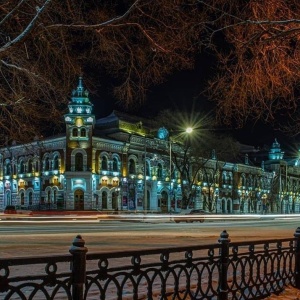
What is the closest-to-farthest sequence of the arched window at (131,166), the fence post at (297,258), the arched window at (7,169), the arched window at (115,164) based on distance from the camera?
the fence post at (297,258) → the arched window at (115,164) → the arched window at (131,166) → the arched window at (7,169)

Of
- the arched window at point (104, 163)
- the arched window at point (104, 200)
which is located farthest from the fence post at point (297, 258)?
the arched window at point (104, 163)

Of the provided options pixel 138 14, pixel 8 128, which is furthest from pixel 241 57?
pixel 8 128

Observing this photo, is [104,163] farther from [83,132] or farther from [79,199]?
[79,199]

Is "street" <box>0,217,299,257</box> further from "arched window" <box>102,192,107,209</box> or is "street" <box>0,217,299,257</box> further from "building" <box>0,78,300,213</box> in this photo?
"arched window" <box>102,192,107,209</box>

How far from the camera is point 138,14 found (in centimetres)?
1024

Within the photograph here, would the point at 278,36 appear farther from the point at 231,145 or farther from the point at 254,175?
the point at 254,175

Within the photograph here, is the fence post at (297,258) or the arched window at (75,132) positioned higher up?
the arched window at (75,132)

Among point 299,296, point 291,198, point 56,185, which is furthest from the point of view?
point 291,198

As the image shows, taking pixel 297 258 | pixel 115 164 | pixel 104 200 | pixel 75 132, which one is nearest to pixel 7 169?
pixel 75 132

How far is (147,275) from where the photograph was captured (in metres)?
6.11

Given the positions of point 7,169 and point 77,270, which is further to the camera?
point 7,169

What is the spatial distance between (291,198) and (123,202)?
54112 millimetres

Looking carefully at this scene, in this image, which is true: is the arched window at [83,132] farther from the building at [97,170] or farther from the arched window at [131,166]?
the arched window at [131,166]

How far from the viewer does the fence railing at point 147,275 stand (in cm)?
496
